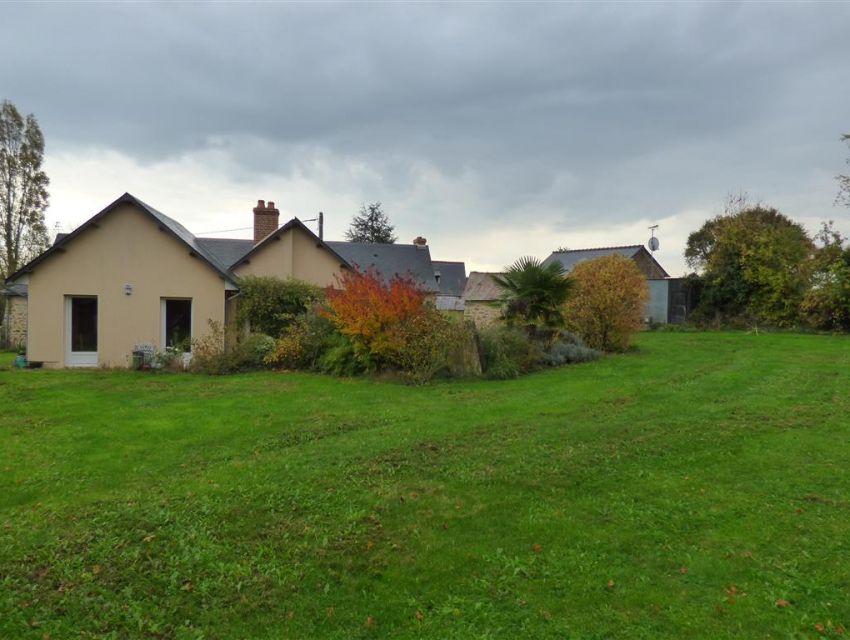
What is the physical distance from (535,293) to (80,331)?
13.3 meters

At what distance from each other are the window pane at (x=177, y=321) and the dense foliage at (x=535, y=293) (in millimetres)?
9410

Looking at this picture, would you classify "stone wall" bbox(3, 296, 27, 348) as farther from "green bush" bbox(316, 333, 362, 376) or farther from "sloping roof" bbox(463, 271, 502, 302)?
"sloping roof" bbox(463, 271, 502, 302)

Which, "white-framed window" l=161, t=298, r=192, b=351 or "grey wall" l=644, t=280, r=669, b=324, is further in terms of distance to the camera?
"grey wall" l=644, t=280, r=669, b=324

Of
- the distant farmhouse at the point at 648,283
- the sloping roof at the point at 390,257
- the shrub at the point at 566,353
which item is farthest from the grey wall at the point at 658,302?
the sloping roof at the point at 390,257

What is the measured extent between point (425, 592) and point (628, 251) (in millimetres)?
29297

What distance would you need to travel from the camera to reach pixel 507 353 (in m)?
12.2

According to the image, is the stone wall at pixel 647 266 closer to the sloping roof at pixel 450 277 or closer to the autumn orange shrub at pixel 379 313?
the sloping roof at pixel 450 277

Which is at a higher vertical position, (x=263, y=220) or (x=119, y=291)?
(x=263, y=220)

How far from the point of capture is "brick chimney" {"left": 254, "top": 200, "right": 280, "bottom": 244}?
21.8m

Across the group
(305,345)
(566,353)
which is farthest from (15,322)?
(566,353)

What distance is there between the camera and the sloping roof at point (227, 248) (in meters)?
20.9

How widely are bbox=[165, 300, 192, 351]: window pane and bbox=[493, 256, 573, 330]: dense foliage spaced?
A: 9410 mm

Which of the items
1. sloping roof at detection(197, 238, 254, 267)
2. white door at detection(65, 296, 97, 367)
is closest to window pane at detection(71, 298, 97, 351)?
white door at detection(65, 296, 97, 367)

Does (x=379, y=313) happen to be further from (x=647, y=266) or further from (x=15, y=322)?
(x=647, y=266)
